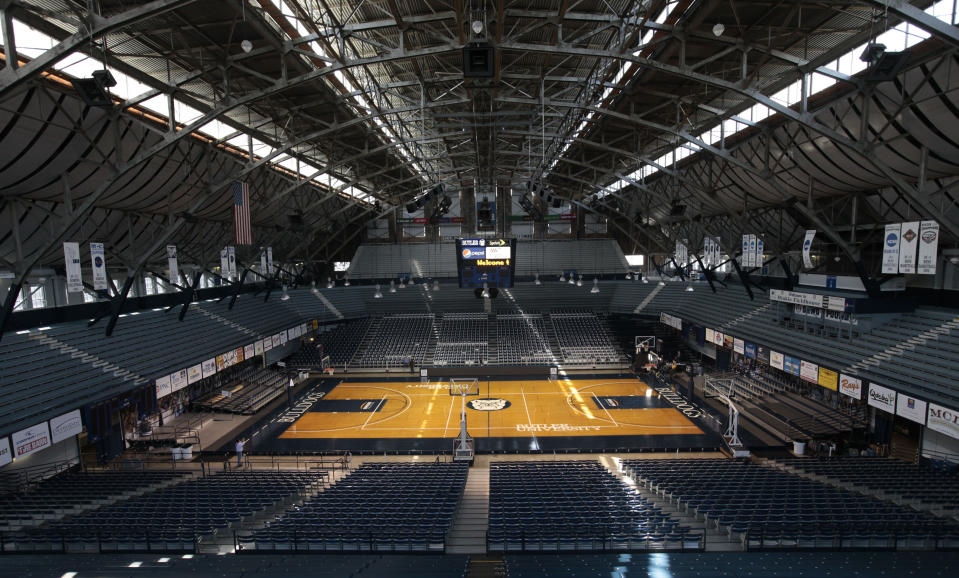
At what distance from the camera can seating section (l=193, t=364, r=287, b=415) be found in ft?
80.9

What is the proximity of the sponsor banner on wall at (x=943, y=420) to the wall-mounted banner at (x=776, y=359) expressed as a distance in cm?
756

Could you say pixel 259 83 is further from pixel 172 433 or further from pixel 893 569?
pixel 893 569

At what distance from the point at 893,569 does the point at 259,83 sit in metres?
21.8

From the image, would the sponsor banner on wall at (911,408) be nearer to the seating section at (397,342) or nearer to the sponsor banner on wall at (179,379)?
the seating section at (397,342)

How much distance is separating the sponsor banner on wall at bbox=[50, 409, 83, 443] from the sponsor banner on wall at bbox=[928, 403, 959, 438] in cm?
2772

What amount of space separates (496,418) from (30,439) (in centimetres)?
1767

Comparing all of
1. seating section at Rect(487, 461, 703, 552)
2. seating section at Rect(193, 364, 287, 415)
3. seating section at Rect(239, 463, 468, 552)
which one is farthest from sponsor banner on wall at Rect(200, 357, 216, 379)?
seating section at Rect(487, 461, 703, 552)

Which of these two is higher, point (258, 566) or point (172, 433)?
point (258, 566)

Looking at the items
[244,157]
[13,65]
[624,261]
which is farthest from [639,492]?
[624,261]

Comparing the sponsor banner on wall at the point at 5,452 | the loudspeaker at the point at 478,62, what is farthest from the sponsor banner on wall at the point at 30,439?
the loudspeaker at the point at 478,62

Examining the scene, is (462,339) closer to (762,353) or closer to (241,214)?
(241,214)

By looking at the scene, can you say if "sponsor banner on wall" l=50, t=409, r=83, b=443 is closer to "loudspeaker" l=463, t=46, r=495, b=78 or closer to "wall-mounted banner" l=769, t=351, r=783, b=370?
"loudspeaker" l=463, t=46, r=495, b=78

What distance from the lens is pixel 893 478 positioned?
1327 centimetres

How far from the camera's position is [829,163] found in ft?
58.1
